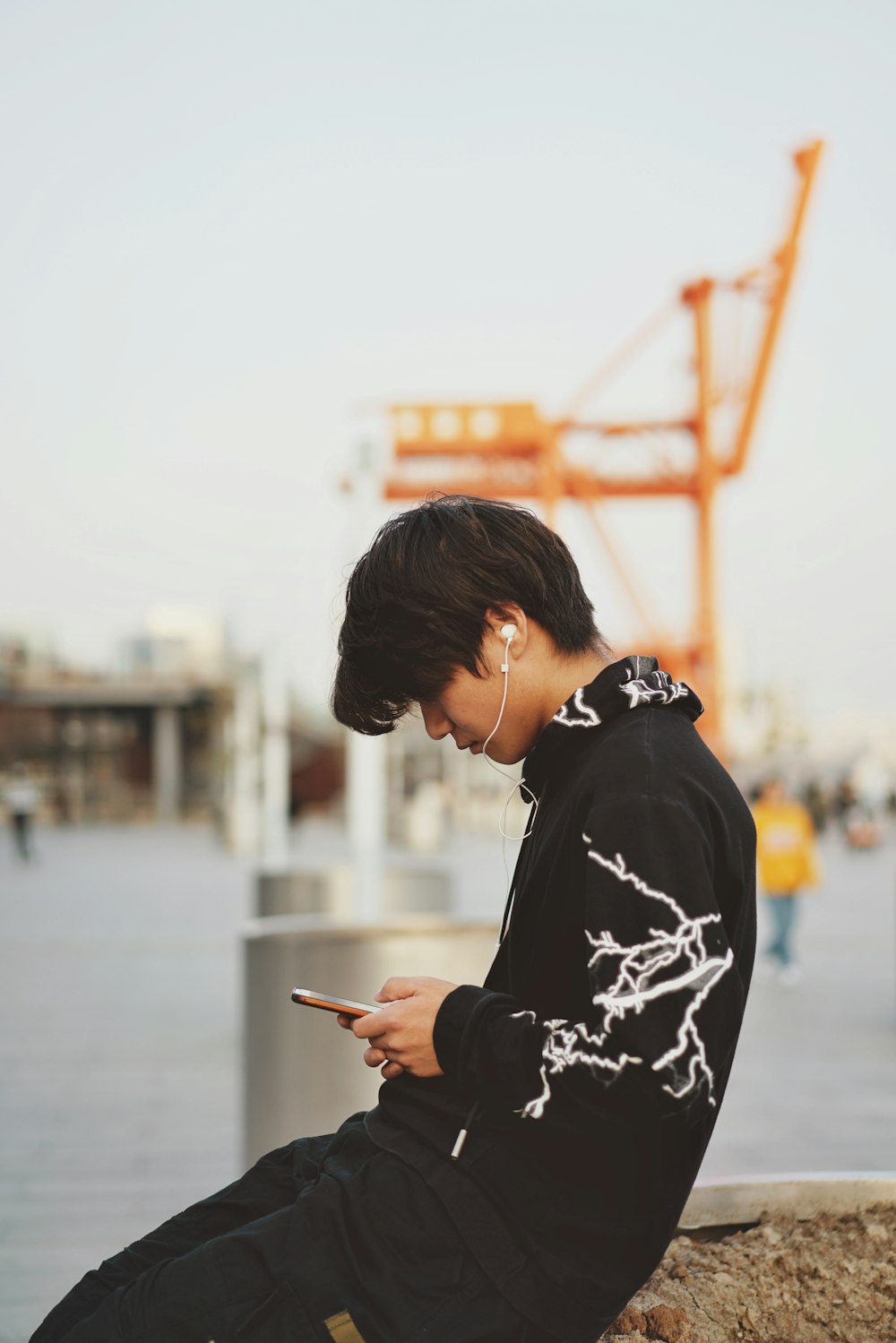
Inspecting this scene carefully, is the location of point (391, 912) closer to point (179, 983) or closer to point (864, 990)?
point (179, 983)

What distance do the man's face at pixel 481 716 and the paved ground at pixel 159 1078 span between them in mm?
2501

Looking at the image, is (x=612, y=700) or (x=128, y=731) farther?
(x=128, y=731)

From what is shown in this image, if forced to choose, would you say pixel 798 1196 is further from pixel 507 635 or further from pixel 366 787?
pixel 366 787

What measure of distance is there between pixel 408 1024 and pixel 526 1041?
0.15 m

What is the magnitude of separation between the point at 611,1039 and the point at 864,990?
27.8 feet

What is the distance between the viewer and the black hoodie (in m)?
1.40

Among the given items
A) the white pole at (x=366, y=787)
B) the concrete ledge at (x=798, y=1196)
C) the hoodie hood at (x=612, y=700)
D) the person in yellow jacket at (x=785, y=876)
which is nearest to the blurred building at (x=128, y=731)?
the person in yellow jacket at (x=785, y=876)

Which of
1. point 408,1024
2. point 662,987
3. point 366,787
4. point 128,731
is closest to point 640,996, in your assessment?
point 662,987

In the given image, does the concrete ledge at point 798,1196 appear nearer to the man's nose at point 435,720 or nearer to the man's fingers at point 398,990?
the man's fingers at point 398,990

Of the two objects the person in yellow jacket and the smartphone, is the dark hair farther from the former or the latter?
the person in yellow jacket

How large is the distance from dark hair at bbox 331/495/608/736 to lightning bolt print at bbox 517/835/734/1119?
35 centimetres

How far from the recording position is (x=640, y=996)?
1384mm

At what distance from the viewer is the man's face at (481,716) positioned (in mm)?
1646

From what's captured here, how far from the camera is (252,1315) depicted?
1.45 meters
